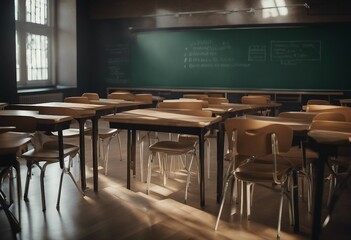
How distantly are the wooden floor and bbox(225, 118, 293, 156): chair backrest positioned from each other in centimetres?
64

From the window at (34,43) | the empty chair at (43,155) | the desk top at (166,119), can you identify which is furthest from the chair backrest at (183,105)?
the window at (34,43)

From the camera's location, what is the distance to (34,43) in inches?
377

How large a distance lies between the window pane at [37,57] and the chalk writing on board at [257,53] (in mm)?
4472

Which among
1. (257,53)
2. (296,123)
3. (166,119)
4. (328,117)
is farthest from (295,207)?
(257,53)

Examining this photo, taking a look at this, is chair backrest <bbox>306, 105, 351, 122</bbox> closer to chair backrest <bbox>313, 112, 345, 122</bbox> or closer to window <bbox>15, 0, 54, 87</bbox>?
chair backrest <bbox>313, 112, 345, 122</bbox>

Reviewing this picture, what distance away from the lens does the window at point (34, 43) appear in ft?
30.0

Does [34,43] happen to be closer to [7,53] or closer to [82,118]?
[7,53]

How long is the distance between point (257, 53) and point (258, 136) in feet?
21.4

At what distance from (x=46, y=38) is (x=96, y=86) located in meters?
1.63

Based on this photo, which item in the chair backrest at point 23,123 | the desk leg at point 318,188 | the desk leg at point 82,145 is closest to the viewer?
the desk leg at point 318,188

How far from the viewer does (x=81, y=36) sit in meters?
10.4

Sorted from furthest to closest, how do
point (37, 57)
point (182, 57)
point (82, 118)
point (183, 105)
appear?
point (182, 57)
point (37, 57)
point (183, 105)
point (82, 118)

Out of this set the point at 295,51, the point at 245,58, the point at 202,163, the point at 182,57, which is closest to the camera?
the point at 202,163

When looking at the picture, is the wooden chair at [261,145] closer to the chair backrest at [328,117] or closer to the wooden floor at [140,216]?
the wooden floor at [140,216]
